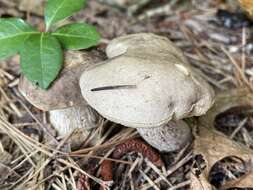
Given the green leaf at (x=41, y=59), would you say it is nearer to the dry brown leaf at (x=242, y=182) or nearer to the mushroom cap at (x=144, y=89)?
the mushroom cap at (x=144, y=89)

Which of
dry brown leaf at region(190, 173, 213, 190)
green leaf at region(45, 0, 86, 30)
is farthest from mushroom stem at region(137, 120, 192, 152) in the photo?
green leaf at region(45, 0, 86, 30)

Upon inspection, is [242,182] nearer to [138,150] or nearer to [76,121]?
[138,150]

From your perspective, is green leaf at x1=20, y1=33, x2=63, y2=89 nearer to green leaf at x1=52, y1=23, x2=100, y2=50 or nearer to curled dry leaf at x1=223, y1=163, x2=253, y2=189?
green leaf at x1=52, y1=23, x2=100, y2=50

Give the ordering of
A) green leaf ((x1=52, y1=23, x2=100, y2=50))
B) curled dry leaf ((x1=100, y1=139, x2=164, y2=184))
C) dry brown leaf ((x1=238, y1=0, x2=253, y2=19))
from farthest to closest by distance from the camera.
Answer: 1. dry brown leaf ((x1=238, y1=0, x2=253, y2=19))
2. curled dry leaf ((x1=100, y1=139, x2=164, y2=184))
3. green leaf ((x1=52, y1=23, x2=100, y2=50))

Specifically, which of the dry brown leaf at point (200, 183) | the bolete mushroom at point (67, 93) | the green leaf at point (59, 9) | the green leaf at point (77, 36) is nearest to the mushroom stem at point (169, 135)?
the dry brown leaf at point (200, 183)

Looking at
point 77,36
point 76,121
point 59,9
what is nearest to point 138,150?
point 76,121

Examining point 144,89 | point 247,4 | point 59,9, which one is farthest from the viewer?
point 247,4
